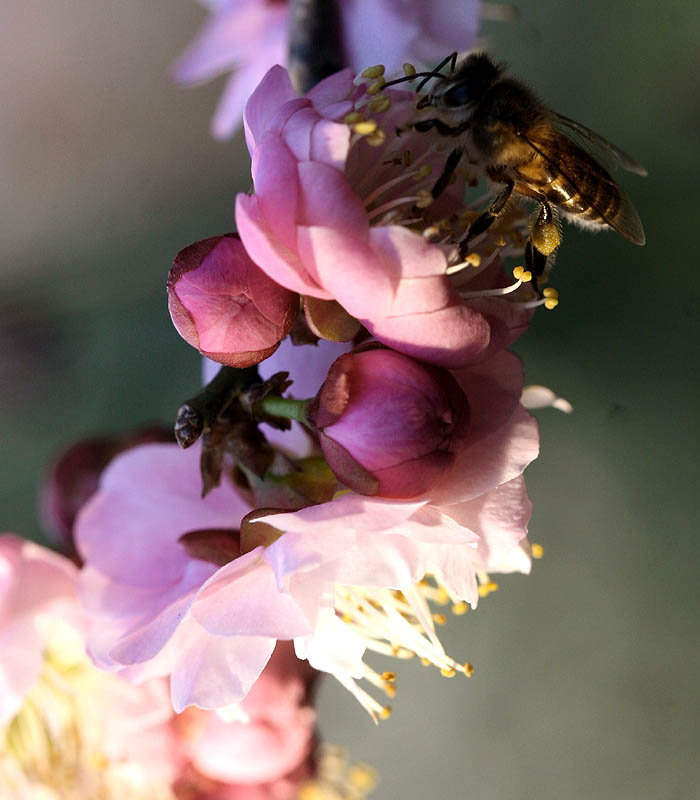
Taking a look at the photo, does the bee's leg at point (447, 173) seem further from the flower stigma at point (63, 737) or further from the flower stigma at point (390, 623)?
the flower stigma at point (63, 737)

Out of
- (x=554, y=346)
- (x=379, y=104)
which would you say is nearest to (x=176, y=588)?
(x=379, y=104)

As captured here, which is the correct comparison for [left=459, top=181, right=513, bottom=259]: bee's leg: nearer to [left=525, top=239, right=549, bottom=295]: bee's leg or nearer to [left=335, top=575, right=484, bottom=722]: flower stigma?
[left=525, top=239, right=549, bottom=295]: bee's leg

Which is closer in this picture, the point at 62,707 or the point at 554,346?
the point at 62,707

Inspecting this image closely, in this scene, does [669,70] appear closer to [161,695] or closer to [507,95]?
[507,95]

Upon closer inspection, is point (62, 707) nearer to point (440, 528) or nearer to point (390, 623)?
point (390, 623)

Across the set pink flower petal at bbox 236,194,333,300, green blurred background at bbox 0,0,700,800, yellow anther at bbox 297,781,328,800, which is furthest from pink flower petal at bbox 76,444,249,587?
green blurred background at bbox 0,0,700,800
